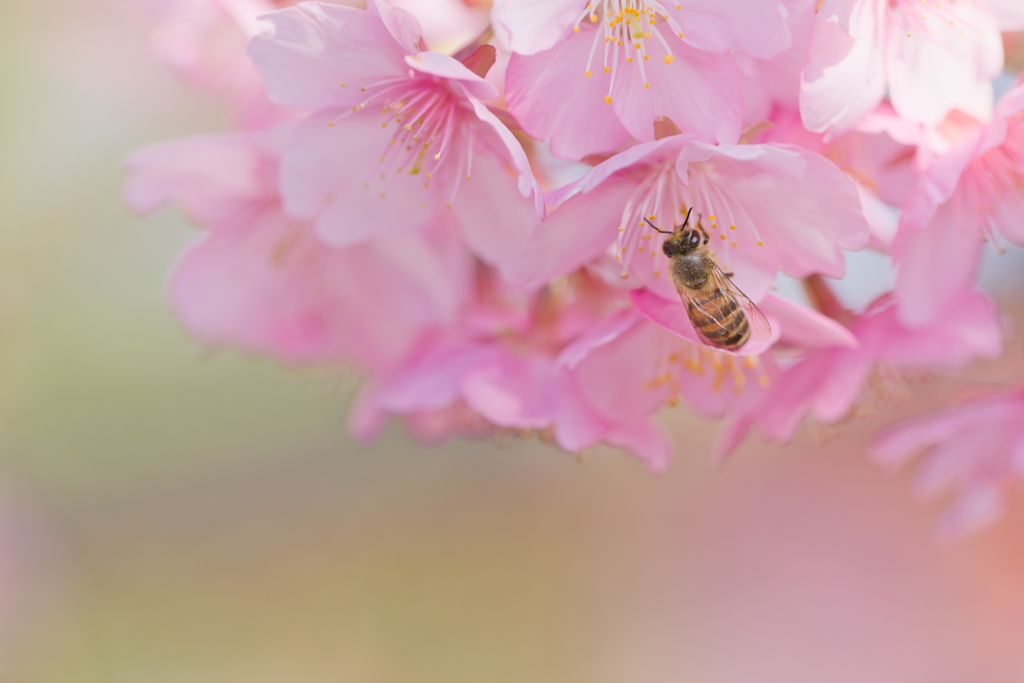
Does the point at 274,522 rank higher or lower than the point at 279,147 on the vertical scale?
lower

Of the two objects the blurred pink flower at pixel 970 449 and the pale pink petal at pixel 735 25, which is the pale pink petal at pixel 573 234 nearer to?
the pale pink petal at pixel 735 25

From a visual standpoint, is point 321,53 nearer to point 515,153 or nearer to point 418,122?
point 418,122

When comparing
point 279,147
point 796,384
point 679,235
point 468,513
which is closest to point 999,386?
point 796,384

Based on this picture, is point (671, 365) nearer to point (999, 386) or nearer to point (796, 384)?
point (796, 384)


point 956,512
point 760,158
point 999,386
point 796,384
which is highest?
point 760,158

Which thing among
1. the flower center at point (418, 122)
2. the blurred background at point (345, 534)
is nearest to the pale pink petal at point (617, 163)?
the flower center at point (418, 122)

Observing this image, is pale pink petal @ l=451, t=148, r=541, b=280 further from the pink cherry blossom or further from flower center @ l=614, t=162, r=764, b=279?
the pink cherry blossom

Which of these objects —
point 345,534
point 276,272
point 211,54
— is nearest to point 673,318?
point 276,272
